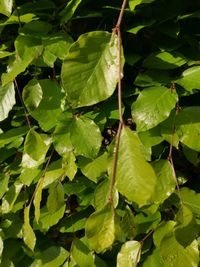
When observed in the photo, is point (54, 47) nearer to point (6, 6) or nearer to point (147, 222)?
point (6, 6)

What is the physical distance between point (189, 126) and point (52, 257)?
0.76 metres

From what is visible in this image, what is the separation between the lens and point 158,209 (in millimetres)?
1440

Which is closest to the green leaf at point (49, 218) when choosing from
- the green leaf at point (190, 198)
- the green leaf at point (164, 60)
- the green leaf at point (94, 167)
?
the green leaf at point (94, 167)

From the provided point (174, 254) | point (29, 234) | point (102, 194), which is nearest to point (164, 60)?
point (102, 194)

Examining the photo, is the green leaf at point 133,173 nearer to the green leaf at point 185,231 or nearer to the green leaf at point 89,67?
the green leaf at point 89,67

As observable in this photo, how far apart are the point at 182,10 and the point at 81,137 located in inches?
20.6

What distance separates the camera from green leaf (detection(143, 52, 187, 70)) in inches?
51.8

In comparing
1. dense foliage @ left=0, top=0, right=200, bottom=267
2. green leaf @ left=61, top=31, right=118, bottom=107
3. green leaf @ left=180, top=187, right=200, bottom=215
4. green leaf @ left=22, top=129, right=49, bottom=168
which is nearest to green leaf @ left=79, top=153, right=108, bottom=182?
dense foliage @ left=0, top=0, right=200, bottom=267

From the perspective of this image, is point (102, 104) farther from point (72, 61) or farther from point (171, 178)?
point (72, 61)

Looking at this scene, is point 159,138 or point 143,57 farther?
point 143,57

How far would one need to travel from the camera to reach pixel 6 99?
1.33 meters

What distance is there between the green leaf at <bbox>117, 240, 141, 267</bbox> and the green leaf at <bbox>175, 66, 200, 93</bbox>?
0.50 metres

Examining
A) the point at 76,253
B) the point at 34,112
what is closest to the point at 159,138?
the point at 34,112

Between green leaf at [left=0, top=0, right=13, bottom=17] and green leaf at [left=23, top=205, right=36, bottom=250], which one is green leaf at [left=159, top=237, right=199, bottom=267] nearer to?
green leaf at [left=23, top=205, right=36, bottom=250]
